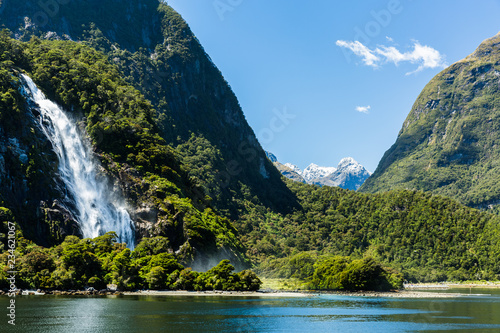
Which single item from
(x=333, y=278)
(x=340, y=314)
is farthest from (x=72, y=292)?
(x=333, y=278)

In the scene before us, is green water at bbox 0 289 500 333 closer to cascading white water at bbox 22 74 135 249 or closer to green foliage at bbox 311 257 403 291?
green foliage at bbox 311 257 403 291

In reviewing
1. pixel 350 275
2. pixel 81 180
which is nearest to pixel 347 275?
pixel 350 275

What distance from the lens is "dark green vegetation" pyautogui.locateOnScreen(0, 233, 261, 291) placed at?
98.6 metres

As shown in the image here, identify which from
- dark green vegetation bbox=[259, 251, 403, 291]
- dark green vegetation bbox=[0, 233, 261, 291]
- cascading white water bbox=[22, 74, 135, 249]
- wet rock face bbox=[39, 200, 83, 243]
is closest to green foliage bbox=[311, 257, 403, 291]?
dark green vegetation bbox=[259, 251, 403, 291]

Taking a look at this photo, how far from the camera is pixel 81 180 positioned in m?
149

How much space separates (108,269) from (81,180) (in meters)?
Result: 49.3

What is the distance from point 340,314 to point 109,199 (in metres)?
94.1

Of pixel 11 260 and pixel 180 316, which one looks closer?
pixel 180 316

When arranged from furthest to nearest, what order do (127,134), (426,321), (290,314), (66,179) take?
(127,134), (66,179), (290,314), (426,321)

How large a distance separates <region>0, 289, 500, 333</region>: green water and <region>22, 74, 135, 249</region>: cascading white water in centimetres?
5466

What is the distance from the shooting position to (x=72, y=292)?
3925 inches

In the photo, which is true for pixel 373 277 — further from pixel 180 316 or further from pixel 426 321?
pixel 180 316

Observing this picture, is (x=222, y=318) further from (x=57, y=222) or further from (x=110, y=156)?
(x=110, y=156)

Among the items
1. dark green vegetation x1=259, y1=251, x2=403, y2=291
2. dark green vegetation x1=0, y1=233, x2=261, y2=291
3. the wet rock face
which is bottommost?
dark green vegetation x1=259, y1=251, x2=403, y2=291
